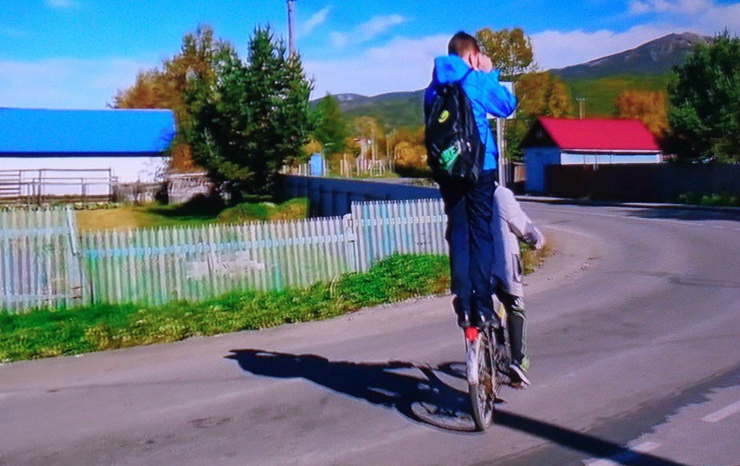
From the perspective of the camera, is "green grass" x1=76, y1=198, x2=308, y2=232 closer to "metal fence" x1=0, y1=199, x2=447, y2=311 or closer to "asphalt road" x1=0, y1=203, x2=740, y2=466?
"metal fence" x1=0, y1=199, x2=447, y2=311

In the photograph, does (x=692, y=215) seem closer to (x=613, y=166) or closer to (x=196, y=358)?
(x=613, y=166)

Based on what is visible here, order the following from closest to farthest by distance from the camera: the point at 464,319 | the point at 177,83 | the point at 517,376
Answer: the point at 464,319
the point at 517,376
the point at 177,83

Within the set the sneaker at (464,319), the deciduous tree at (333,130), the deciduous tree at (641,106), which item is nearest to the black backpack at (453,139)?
the sneaker at (464,319)

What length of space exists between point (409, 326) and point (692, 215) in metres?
22.1

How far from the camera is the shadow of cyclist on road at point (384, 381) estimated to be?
6250 mm

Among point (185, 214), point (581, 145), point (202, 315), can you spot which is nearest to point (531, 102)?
point (581, 145)

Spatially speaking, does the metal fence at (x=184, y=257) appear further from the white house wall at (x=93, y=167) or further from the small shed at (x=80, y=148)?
the white house wall at (x=93, y=167)

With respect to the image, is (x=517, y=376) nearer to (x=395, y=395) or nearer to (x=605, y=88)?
(x=395, y=395)

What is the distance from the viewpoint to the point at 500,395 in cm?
666

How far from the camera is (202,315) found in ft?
34.9

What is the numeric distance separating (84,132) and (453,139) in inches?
2281

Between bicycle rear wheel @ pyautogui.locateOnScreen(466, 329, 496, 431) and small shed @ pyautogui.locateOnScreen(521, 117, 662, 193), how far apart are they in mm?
43418

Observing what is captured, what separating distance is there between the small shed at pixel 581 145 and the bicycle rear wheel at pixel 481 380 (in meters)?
43.4

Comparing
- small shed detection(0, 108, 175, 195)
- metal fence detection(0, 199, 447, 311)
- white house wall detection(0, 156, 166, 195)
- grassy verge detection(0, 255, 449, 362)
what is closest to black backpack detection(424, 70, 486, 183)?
grassy verge detection(0, 255, 449, 362)
